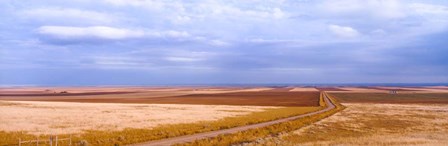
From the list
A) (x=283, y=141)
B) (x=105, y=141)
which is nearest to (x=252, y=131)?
(x=283, y=141)

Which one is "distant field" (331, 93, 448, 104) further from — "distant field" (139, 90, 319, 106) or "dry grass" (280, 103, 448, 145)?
"dry grass" (280, 103, 448, 145)

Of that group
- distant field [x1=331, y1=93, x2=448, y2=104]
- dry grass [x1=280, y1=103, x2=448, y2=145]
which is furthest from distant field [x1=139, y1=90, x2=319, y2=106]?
dry grass [x1=280, y1=103, x2=448, y2=145]

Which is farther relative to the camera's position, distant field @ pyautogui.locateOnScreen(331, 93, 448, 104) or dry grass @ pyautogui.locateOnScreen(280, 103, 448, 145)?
distant field @ pyautogui.locateOnScreen(331, 93, 448, 104)

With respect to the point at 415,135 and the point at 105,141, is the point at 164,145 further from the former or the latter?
the point at 415,135

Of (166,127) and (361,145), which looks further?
(166,127)

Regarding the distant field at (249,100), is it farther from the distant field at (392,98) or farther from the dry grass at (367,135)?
the dry grass at (367,135)

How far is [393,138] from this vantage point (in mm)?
33938

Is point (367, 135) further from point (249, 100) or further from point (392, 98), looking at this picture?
point (392, 98)

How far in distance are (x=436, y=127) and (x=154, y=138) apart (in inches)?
1155

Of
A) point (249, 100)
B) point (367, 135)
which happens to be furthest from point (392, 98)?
point (367, 135)

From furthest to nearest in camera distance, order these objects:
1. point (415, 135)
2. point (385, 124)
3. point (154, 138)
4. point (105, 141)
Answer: point (385, 124)
point (415, 135)
point (154, 138)
point (105, 141)

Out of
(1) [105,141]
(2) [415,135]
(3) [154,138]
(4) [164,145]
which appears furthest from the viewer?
(2) [415,135]

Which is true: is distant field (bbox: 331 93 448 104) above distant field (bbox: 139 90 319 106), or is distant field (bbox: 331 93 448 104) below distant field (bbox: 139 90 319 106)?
below

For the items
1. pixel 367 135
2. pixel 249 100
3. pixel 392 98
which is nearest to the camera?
pixel 367 135
